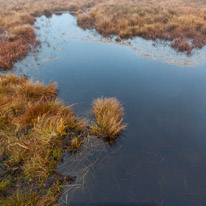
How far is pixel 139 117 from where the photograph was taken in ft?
19.0

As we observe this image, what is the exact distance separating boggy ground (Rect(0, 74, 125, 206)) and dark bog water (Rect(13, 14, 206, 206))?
0.37m

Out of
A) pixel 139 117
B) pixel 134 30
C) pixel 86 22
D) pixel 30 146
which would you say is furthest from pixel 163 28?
pixel 30 146

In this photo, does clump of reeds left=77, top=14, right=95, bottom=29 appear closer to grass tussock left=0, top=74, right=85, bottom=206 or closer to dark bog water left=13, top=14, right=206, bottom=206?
dark bog water left=13, top=14, right=206, bottom=206

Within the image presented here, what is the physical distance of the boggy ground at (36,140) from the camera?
3564 mm

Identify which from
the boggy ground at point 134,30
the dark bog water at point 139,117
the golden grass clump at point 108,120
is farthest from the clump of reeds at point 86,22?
the golden grass clump at point 108,120

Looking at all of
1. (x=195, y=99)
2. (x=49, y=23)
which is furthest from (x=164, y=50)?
(x=49, y=23)

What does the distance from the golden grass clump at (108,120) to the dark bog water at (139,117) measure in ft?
1.04

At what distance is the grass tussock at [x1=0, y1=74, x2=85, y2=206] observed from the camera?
3518mm

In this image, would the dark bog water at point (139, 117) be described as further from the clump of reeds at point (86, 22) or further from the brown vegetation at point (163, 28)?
the clump of reeds at point (86, 22)

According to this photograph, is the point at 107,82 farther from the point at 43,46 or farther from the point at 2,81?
the point at 43,46

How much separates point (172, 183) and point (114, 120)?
226 centimetres

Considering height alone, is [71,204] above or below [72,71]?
below

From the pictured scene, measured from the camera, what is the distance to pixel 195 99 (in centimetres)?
655

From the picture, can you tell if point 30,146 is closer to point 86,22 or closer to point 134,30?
point 134,30
